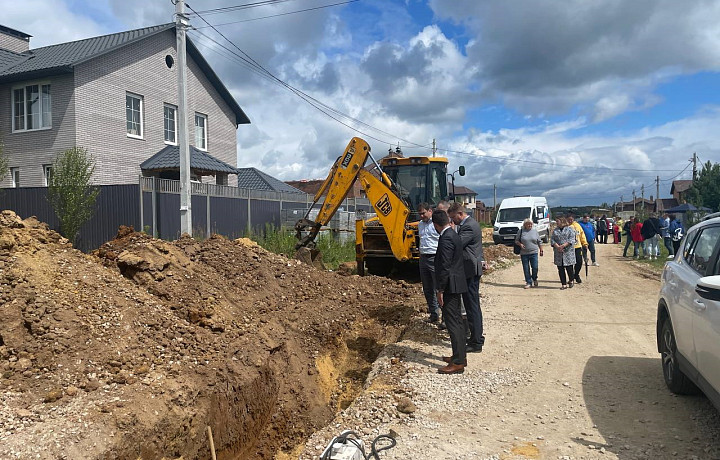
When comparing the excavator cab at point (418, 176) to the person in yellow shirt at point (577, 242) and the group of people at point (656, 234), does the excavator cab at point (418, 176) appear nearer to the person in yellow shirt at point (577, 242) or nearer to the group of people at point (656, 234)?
the person in yellow shirt at point (577, 242)

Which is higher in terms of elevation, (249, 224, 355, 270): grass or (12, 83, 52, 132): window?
(12, 83, 52, 132): window

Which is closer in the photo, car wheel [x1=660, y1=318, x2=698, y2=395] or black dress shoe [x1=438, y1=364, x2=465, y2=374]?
car wheel [x1=660, y1=318, x2=698, y2=395]

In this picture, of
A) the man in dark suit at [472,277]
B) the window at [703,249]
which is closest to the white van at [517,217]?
the man in dark suit at [472,277]

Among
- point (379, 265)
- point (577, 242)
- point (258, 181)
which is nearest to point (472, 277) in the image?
point (379, 265)

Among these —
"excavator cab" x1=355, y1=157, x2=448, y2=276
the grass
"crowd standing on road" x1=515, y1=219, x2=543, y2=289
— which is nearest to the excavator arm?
"excavator cab" x1=355, y1=157, x2=448, y2=276

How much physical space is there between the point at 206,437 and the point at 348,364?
2.96 metres

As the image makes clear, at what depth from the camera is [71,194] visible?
564 inches

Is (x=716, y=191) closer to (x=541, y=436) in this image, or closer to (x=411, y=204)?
(x=411, y=204)

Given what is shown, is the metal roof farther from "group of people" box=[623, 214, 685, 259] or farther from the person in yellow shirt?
the person in yellow shirt

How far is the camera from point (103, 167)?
18.6 meters

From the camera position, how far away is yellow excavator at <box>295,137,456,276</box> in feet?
37.9

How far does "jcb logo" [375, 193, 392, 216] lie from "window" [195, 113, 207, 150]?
14265 millimetres

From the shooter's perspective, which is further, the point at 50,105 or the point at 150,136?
the point at 150,136

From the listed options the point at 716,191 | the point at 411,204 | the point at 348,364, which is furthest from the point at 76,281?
the point at 716,191
